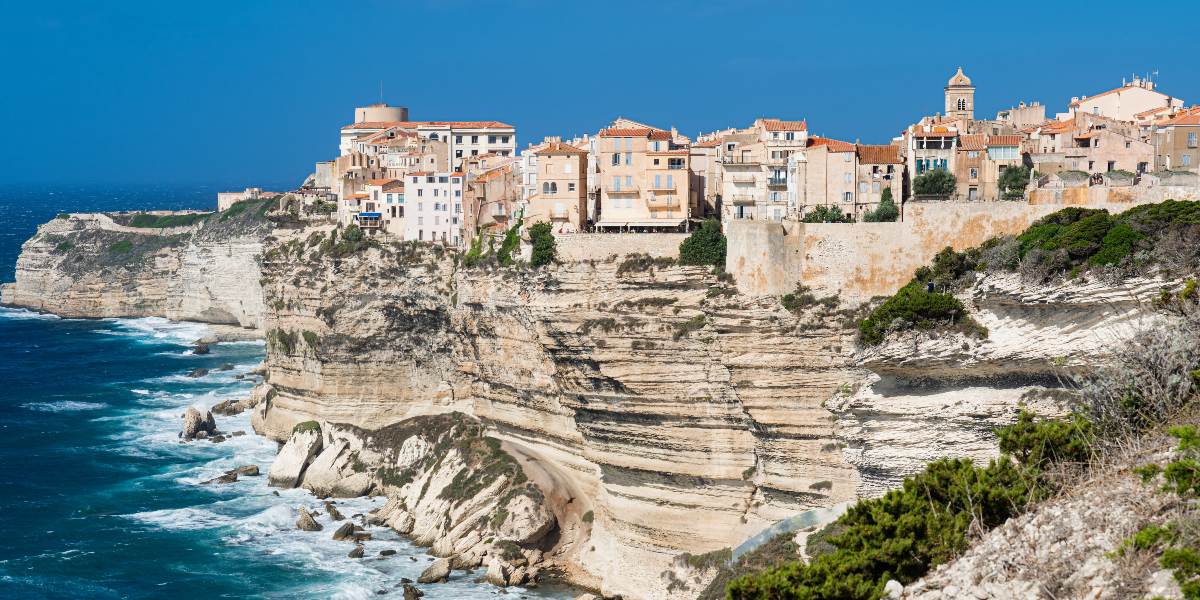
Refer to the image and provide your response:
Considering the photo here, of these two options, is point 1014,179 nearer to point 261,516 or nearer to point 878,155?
point 878,155

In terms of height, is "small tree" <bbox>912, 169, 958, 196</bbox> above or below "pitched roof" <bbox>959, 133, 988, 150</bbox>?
below

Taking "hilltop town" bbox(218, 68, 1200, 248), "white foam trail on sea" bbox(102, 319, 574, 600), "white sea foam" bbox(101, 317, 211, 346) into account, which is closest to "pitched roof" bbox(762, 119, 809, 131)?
"hilltop town" bbox(218, 68, 1200, 248)

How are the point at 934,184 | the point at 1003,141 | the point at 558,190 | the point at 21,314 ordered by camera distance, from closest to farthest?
the point at 934,184 → the point at 1003,141 → the point at 558,190 → the point at 21,314

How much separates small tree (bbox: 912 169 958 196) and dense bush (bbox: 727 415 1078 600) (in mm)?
21835

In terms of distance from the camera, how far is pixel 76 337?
3201 inches

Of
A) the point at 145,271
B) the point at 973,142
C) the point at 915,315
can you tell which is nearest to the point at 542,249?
the point at 915,315

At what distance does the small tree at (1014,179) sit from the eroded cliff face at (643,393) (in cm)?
1049

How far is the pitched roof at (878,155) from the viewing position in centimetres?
4169

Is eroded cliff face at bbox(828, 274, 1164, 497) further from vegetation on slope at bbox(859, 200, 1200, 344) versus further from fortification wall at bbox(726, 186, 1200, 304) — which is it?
fortification wall at bbox(726, 186, 1200, 304)

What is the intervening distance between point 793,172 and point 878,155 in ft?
9.22

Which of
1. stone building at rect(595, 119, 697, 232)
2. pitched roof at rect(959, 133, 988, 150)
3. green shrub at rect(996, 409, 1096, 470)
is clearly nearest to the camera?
green shrub at rect(996, 409, 1096, 470)

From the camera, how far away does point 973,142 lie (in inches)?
1727

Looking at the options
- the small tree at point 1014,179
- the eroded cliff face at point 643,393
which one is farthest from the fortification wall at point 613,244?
the small tree at point 1014,179

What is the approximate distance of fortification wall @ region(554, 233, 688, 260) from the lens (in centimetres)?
3988
